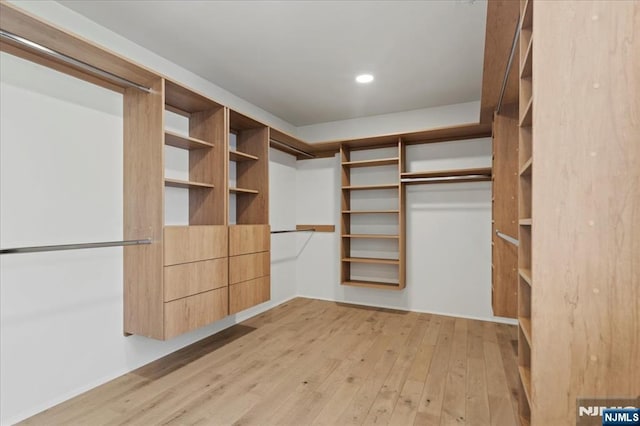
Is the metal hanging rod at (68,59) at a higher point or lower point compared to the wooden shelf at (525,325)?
higher

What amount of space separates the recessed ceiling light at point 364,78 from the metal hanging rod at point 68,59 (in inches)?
75.5

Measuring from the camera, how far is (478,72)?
10.2 feet

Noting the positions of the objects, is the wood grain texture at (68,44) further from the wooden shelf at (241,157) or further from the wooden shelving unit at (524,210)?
the wooden shelving unit at (524,210)

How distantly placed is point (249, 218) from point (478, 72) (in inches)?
108

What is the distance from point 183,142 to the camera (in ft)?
8.97

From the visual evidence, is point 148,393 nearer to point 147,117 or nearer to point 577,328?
point 147,117

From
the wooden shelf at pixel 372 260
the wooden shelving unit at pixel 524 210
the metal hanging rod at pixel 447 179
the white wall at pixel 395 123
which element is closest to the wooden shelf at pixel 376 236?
the wooden shelf at pixel 372 260

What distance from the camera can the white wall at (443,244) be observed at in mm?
3846

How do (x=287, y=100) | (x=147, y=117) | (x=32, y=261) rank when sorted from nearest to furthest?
1. (x=32, y=261)
2. (x=147, y=117)
3. (x=287, y=100)

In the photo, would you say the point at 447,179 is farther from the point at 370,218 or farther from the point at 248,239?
the point at 248,239

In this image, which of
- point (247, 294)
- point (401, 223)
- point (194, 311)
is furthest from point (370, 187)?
point (194, 311)

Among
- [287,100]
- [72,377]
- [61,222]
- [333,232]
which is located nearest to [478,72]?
[287,100]

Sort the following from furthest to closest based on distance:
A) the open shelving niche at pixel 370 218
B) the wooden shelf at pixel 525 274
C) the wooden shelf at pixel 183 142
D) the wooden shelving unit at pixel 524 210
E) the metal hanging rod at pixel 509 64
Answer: the open shelving niche at pixel 370 218 < the wooden shelf at pixel 183 142 < the metal hanging rod at pixel 509 64 < the wooden shelving unit at pixel 524 210 < the wooden shelf at pixel 525 274

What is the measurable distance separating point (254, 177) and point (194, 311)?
1.52 m
